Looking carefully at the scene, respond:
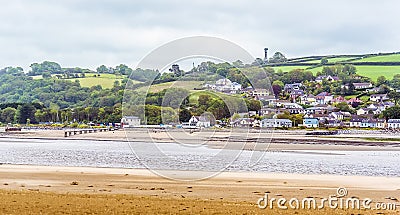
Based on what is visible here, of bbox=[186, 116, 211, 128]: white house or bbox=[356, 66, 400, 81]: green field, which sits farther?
bbox=[356, 66, 400, 81]: green field

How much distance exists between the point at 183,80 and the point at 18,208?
34.2 ft

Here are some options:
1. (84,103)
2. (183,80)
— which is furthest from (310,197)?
(84,103)

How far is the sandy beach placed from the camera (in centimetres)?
1238

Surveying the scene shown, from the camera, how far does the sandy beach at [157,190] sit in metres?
12.4

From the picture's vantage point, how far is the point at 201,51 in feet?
56.7

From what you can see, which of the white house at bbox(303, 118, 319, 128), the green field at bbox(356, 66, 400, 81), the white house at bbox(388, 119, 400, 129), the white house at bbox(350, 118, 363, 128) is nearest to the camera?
the white house at bbox(388, 119, 400, 129)

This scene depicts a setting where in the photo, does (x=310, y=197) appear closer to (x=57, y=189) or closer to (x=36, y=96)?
(x=57, y=189)

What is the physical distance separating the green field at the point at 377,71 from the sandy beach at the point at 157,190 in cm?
12738

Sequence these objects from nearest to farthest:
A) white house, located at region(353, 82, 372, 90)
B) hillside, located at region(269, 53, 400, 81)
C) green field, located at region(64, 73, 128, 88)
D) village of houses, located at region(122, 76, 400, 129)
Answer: village of houses, located at region(122, 76, 400, 129) < white house, located at region(353, 82, 372, 90) < hillside, located at region(269, 53, 400, 81) < green field, located at region(64, 73, 128, 88)

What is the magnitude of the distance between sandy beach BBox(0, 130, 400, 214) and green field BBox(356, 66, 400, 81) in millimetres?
127383

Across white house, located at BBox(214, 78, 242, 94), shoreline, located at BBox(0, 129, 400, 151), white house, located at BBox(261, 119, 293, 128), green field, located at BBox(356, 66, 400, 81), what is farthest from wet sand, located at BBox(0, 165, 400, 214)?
green field, located at BBox(356, 66, 400, 81)

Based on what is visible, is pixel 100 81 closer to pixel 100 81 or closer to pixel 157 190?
pixel 100 81

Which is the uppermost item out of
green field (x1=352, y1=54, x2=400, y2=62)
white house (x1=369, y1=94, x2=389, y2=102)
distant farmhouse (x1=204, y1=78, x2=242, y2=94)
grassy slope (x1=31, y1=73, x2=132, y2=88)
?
green field (x1=352, y1=54, x2=400, y2=62)

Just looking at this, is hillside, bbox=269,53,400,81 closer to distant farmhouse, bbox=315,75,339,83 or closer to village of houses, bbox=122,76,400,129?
distant farmhouse, bbox=315,75,339,83
